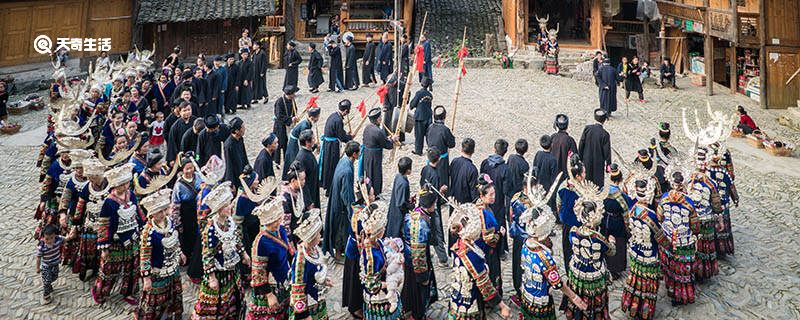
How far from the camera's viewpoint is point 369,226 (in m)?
5.60

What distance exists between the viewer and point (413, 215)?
6.36 meters

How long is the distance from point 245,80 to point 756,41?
14970 mm

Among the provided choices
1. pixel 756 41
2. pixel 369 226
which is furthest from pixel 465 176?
pixel 756 41

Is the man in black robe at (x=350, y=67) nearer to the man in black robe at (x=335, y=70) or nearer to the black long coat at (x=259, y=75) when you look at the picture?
the man in black robe at (x=335, y=70)

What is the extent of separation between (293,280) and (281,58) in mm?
19686

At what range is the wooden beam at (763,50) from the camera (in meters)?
18.0

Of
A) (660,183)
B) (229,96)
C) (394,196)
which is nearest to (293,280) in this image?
(394,196)

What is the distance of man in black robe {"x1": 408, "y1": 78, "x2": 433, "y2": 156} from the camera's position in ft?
39.7

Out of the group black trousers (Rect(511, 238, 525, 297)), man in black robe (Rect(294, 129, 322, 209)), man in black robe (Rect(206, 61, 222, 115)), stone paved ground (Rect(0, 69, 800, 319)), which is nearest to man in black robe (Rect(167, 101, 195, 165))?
stone paved ground (Rect(0, 69, 800, 319))

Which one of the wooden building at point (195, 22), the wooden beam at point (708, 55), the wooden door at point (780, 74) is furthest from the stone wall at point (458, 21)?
the wooden door at point (780, 74)

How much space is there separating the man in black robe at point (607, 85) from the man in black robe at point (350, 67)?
7086 millimetres

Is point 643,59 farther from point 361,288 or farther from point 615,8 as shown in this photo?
point 361,288

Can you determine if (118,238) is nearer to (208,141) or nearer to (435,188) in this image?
(208,141)

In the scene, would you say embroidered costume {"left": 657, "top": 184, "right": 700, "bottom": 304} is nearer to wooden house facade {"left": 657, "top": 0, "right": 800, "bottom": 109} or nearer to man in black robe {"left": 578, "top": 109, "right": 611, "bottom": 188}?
man in black robe {"left": 578, "top": 109, "right": 611, "bottom": 188}
